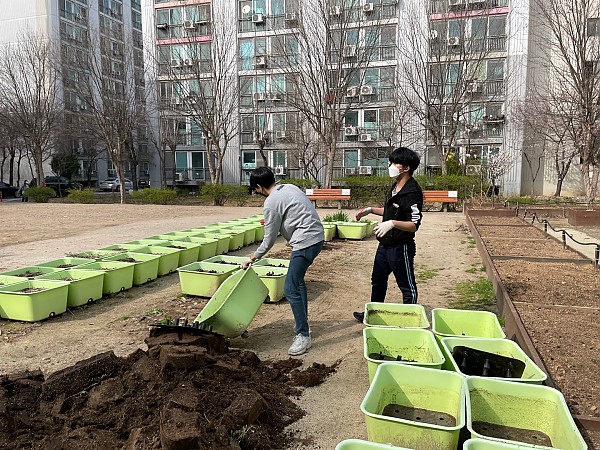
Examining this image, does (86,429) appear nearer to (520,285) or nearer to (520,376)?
(520,376)

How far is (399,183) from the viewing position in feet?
12.7

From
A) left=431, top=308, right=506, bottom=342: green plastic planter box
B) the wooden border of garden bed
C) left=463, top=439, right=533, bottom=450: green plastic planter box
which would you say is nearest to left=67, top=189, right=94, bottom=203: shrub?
the wooden border of garden bed

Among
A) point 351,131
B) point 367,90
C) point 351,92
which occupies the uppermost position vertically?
point 367,90

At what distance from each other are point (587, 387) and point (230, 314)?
2.36 meters

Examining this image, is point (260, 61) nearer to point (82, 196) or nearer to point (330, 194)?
point (82, 196)

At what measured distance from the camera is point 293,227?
3.68 m

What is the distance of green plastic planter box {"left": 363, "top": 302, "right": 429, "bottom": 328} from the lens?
12.2ft

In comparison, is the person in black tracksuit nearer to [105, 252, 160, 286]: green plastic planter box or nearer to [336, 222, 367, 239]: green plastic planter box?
[105, 252, 160, 286]: green plastic planter box

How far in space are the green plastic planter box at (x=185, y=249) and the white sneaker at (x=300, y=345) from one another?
3.27 m

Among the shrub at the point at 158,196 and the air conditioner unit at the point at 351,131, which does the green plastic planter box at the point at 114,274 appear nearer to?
the shrub at the point at 158,196

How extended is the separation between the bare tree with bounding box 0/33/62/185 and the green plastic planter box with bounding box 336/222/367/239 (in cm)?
2106

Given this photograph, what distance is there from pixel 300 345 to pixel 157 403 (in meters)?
1.42

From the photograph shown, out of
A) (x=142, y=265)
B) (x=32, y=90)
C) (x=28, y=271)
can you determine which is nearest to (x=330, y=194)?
(x=142, y=265)

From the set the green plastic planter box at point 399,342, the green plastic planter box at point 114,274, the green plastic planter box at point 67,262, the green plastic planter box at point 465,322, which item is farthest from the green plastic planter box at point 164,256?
the green plastic planter box at point 465,322
